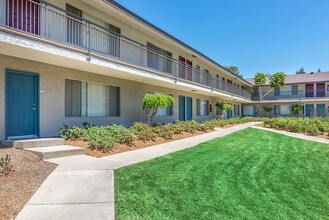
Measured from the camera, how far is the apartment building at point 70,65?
7.12 meters

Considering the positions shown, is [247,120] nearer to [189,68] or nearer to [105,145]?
[189,68]

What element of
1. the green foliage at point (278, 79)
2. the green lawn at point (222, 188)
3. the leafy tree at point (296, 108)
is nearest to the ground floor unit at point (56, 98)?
the green lawn at point (222, 188)

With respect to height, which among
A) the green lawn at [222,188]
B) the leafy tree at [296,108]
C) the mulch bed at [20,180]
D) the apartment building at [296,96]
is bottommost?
the green lawn at [222,188]

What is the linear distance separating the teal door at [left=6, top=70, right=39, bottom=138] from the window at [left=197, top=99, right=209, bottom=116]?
15.9m

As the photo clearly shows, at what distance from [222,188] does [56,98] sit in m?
7.80

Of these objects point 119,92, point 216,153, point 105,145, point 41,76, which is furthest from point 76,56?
point 216,153

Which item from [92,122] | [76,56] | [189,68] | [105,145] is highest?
[189,68]

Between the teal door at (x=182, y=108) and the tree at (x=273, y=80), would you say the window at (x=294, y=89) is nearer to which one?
the tree at (x=273, y=80)

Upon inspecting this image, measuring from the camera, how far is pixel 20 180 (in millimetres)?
4121

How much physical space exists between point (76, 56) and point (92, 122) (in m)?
3.79

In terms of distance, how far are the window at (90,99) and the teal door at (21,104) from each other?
1378 mm

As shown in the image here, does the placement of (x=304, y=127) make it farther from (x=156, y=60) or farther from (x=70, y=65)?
(x=70, y=65)

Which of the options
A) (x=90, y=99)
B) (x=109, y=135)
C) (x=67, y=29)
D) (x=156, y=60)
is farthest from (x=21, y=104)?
(x=156, y=60)

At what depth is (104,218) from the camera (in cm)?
286
